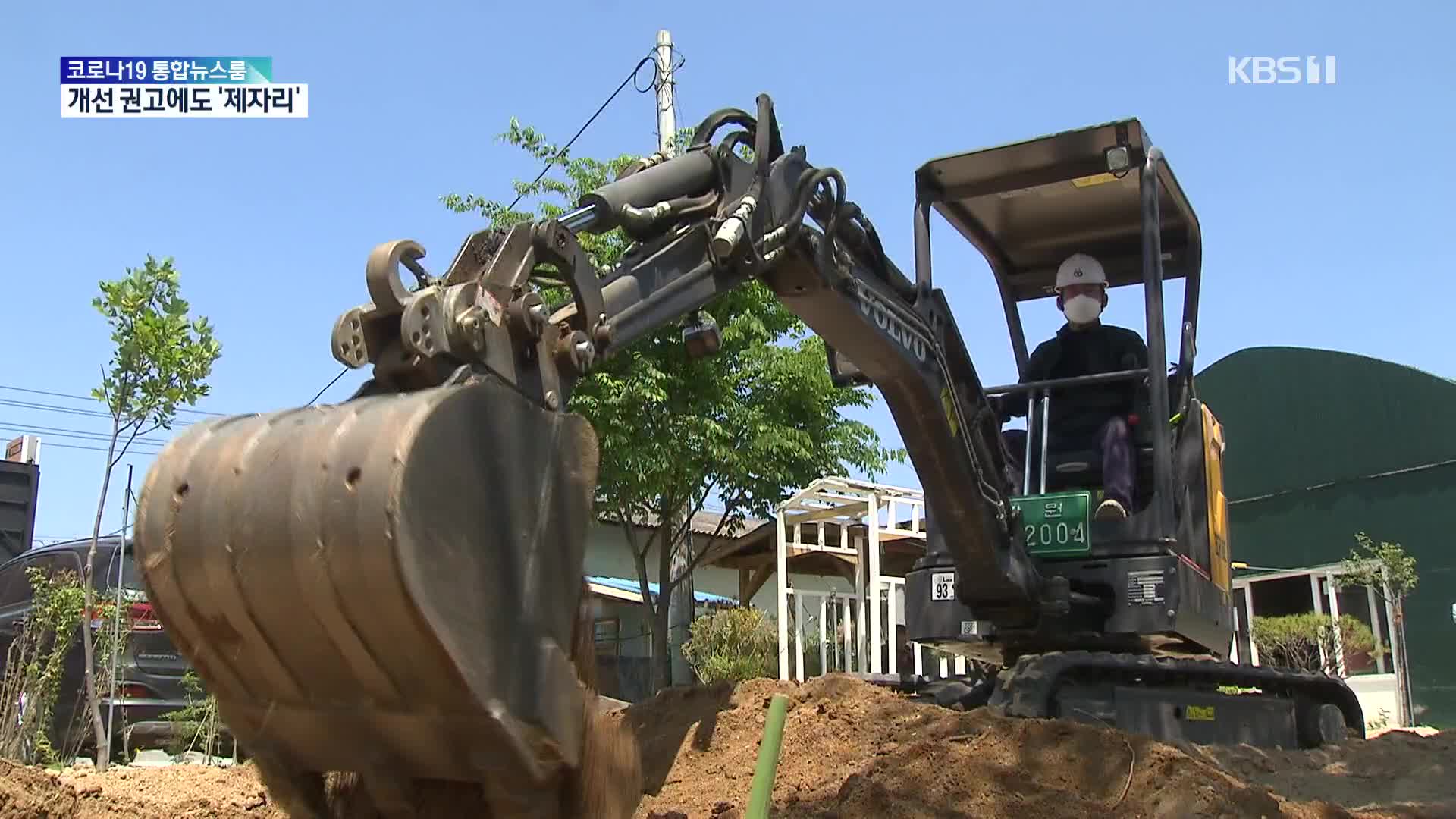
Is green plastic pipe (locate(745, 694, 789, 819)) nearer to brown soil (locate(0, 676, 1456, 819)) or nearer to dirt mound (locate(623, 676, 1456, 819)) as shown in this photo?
brown soil (locate(0, 676, 1456, 819))

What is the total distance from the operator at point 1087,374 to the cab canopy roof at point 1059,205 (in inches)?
22.1

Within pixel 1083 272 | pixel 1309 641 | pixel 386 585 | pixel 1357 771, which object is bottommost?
pixel 1357 771

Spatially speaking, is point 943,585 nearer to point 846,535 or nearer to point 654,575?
point 846,535

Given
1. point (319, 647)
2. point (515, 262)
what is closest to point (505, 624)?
point (319, 647)

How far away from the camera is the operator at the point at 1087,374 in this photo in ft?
22.4

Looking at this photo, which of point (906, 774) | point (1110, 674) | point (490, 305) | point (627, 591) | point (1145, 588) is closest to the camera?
point (490, 305)

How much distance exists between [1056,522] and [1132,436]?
660mm

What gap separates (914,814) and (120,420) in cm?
720

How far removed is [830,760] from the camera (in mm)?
5637

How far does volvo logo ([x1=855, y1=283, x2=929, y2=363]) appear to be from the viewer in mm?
Answer: 5505

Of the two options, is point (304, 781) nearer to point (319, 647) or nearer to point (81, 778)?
point (319, 647)

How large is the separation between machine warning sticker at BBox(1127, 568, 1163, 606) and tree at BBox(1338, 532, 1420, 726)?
13.0 meters

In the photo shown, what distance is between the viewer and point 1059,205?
812 cm

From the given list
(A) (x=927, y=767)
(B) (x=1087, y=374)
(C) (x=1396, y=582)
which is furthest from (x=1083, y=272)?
(C) (x=1396, y=582)
